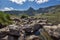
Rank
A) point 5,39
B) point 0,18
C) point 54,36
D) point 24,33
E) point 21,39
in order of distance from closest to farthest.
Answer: point 54,36 < point 5,39 < point 21,39 < point 24,33 < point 0,18

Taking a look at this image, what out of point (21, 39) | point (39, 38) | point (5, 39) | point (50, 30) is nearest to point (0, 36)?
point (5, 39)

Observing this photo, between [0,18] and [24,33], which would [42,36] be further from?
[0,18]

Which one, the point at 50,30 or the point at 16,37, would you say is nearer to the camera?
the point at 50,30

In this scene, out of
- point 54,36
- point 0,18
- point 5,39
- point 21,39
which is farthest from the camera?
point 0,18

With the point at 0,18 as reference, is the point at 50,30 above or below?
above

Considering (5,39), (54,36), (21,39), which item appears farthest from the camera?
(21,39)

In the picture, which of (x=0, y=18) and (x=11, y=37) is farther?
(x=0, y=18)

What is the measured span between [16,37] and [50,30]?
18.4 ft

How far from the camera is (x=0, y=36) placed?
29266 mm

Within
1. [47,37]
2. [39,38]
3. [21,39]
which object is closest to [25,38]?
[21,39]

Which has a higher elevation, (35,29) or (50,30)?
(50,30)

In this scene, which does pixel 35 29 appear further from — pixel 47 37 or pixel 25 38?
pixel 47 37

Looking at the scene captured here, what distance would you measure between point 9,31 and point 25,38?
4584 millimetres

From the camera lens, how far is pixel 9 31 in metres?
28.5
